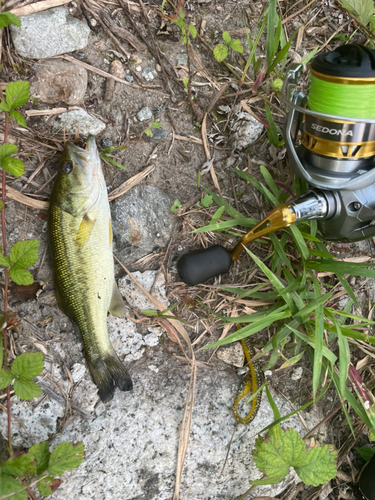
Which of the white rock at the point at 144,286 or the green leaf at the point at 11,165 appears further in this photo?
the white rock at the point at 144,286

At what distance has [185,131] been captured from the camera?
2.72 m

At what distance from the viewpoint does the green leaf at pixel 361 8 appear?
275 cm

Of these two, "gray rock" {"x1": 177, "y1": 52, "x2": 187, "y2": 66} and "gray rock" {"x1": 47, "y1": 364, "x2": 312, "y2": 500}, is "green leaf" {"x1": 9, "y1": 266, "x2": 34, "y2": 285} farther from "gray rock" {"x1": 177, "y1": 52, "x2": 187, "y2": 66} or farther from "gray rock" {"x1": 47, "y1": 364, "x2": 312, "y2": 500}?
"gray rock" {"x1": 177, "y1": 52, "x2": 187, "y2": 66}

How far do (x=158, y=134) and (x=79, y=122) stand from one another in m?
0.55

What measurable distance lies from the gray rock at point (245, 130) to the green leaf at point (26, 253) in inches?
62.3

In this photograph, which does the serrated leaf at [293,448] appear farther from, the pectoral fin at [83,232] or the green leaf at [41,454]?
the pectoral fin at [83,232]

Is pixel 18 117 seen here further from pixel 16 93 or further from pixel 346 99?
pixel 346 99

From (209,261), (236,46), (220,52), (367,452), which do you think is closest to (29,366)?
(209,261)

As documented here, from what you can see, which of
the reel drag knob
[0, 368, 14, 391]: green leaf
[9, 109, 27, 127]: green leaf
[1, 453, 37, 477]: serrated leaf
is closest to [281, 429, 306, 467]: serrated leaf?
the reel drag knob

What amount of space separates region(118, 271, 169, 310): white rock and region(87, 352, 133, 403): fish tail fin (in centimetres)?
39

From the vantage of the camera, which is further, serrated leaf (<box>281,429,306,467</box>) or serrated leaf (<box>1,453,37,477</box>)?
serrated leaf (<box>281,429,306,467</box>)

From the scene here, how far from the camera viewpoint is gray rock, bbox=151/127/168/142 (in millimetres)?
2641

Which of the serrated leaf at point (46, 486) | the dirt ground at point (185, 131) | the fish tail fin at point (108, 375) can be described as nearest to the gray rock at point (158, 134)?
the dirt ground at point (185, 131)

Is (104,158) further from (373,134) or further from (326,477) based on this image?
(326,477)
